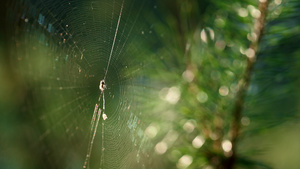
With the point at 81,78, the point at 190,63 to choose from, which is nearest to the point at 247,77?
the point at 190,63

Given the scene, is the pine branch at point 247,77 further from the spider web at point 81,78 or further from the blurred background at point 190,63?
the spider web at point 81,78

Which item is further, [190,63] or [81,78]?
[81,78]

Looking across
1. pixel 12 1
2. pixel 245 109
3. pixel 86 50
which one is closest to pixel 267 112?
pixel 245 109

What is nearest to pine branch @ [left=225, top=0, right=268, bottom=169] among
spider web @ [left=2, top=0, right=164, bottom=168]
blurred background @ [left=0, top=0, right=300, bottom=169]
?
blurred background @ [left=0, top=0, right=300, bottom=169]

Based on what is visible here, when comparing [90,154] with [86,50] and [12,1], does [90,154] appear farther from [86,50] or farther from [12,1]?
[12,1]

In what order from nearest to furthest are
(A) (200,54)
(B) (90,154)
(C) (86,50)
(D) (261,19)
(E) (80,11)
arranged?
(D) (261,19) < (A) (200,54) < (E) (80,11) < (C) (86,50) < (B) (90,154)

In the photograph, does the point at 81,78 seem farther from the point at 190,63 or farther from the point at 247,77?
the point at 247,77

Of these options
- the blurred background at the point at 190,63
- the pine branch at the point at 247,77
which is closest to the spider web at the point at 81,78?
the blurred background at the point at 190,63

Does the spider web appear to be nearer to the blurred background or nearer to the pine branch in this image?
the blurred background
